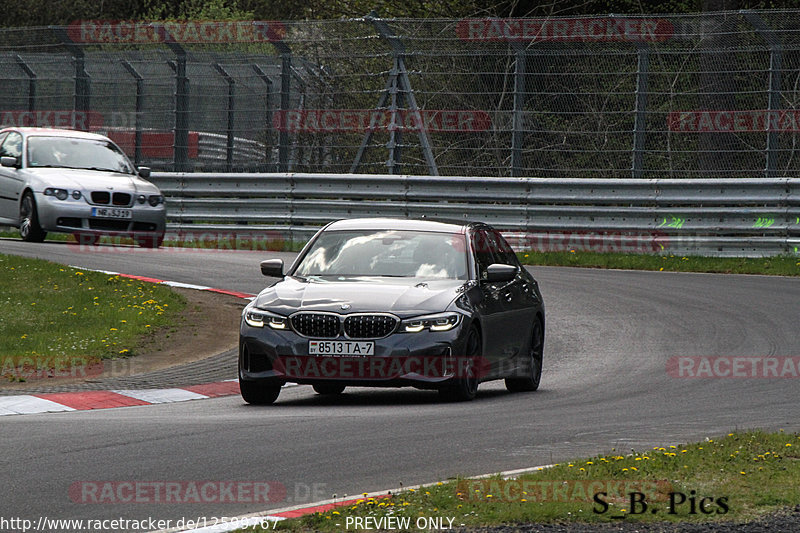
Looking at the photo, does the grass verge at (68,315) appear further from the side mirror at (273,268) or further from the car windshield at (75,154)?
the car windshield at (75,154)

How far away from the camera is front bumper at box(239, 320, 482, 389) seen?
399 inches

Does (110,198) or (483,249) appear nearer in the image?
(483,249)

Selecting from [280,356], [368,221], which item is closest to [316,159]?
[368,221]

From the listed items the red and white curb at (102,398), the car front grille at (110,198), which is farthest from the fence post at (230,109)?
the red and white curb at (102,398)

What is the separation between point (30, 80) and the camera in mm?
28109

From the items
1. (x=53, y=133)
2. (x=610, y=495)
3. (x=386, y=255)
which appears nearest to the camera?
(x=610, y=495)

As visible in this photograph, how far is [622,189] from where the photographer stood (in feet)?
71.1

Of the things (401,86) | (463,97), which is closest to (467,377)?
(463,97)

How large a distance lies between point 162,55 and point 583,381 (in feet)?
52.5

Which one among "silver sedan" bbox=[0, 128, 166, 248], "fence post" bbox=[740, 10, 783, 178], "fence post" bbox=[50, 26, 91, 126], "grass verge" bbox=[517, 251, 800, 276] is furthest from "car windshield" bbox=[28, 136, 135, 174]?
"fence post" bbox=[740, 10, 783, 178]

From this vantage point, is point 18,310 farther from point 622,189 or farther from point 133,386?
point 622,189

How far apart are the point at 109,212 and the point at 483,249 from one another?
10992mm

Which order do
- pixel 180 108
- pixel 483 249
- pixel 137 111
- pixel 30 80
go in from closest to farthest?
pixel 483 249 → pixel 180 108 → pixel 137 111 → pixel 30 80

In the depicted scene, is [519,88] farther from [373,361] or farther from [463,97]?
[373,361]
